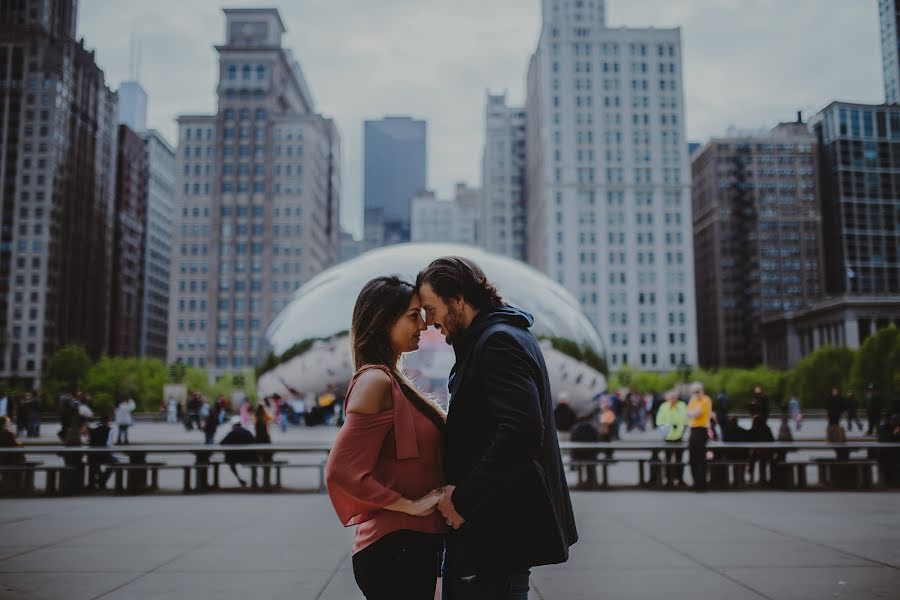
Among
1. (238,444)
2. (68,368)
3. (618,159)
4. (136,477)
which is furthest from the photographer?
(618,159)

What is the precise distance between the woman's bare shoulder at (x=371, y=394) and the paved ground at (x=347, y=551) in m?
3.17

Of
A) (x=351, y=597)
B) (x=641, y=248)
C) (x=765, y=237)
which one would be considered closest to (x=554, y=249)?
(x=641, y=248)

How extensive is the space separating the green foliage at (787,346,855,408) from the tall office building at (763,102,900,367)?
52.5m

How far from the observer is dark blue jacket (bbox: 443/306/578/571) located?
262cm

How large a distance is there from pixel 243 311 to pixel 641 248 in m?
61.8

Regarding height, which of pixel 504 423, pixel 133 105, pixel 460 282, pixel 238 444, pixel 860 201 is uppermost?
pixel 133 105

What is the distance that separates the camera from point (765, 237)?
417ft

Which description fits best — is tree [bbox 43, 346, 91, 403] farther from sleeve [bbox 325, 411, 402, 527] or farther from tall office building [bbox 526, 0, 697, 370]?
tall office building [bbox 526, 0, 697, 370]

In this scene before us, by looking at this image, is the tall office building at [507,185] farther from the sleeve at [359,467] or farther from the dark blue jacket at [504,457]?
the sleeve at [359,467]

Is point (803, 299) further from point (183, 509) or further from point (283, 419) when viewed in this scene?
point (183, 509)

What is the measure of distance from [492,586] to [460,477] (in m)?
0.42

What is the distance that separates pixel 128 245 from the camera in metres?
138

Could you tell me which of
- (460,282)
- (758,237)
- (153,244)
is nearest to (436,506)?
(460,282)

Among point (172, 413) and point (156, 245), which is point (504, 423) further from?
point (156, 245)
